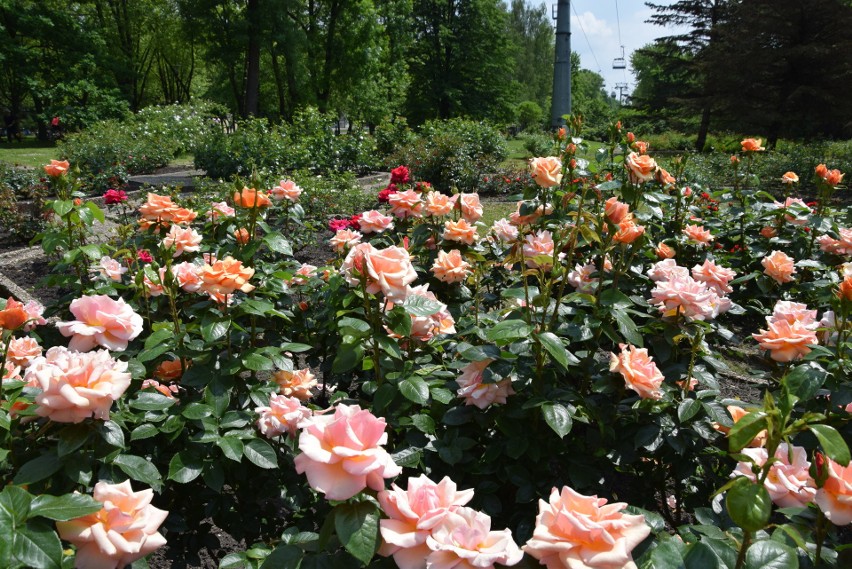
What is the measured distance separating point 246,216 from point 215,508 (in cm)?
123

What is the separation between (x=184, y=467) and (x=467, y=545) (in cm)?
84

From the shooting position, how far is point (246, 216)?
2.41 m

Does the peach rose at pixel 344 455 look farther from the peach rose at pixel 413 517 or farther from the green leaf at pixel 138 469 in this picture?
the green leaf at pixel 138 469

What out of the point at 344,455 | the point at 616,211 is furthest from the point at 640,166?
the point at 344,455

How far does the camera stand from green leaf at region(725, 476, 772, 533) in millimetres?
752

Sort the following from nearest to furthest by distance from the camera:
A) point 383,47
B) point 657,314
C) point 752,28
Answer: point 657,314
point 752,28
point 383,47

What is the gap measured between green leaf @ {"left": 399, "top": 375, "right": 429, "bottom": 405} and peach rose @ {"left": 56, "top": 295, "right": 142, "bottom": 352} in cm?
70

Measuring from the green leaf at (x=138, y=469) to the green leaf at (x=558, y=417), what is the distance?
2.90ft

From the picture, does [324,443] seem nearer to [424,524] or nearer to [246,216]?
[424,524]

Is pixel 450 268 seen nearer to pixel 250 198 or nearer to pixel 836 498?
pixel 250 198

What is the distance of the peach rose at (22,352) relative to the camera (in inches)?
63.9

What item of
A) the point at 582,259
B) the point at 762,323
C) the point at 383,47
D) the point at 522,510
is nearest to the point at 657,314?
the point at 582,259

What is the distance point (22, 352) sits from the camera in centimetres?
163

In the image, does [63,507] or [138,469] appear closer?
[63,507]
